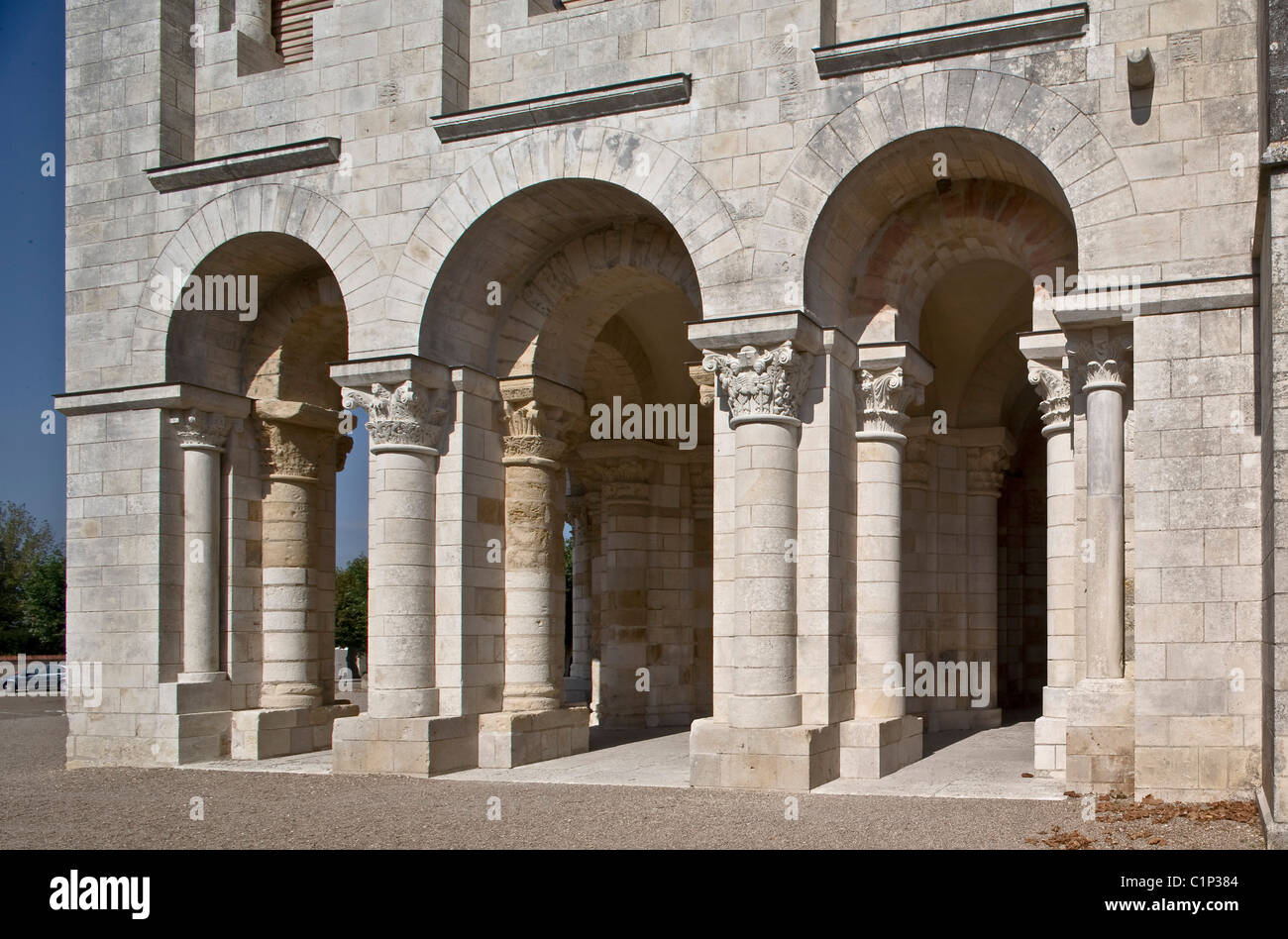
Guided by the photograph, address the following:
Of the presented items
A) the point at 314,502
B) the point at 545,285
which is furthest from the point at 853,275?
the point at 314,502

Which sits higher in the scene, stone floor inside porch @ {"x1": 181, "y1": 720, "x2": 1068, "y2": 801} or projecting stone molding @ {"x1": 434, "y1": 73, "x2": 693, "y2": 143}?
projecting stone molding @ {"x1": 434, "y1": 73, "x2": 693, "y2": 143}

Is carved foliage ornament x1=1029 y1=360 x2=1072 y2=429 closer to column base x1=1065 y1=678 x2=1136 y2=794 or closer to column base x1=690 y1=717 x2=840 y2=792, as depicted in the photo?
column base x1=1065 y1=678 x2=1136 y2=794

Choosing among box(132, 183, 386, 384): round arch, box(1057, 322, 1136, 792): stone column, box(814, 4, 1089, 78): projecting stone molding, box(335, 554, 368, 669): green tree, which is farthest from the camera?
box(335, 554, 368, 669): green tree

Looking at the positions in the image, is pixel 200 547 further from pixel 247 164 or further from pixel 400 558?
pixel 247 164

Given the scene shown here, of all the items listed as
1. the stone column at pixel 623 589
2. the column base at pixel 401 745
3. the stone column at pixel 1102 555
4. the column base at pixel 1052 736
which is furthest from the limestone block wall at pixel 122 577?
the stone column at pixel 1102 555

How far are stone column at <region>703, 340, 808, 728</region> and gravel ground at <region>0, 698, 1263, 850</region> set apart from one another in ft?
2.82

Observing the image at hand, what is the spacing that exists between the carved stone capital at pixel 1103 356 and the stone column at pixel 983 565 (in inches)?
246

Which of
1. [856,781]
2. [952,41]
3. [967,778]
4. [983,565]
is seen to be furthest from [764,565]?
[983,565]

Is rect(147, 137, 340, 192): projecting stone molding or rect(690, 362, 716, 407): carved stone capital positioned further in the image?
rect(147, 137, 340, 192): projecting stone molding

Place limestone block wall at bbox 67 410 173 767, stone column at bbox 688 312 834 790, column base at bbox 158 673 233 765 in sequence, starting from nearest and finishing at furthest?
1. stone column at bbox 688 312 834 790
2. column base at bbox 158 673 233 765
3. limestone block wall at bbox 67 410 173 767

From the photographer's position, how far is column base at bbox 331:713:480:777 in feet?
42.0

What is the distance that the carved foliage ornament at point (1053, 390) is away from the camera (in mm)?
12086

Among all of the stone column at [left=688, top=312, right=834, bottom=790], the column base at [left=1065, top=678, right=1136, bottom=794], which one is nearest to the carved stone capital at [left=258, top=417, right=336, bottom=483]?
the stone column at [left=688, top=312, right=834, bottom=790]

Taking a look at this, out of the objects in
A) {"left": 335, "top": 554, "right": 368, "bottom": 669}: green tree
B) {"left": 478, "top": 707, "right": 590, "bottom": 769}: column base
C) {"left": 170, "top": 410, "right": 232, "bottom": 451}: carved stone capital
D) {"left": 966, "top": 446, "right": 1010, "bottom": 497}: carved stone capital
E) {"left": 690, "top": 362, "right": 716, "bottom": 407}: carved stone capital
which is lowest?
{"left": 335, "top": 554, "right": 368, "bottom": 669}: green tree
